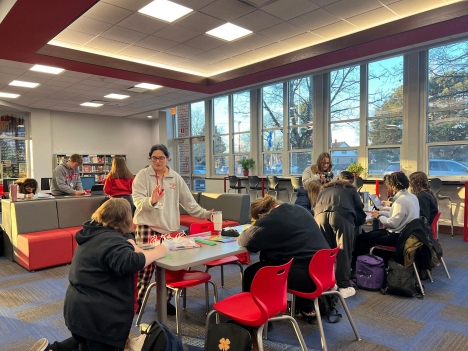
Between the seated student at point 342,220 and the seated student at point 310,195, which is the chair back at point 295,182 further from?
the seated student at point 342,220

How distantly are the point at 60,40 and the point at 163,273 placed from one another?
5.05 meters

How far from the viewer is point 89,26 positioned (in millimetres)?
5000

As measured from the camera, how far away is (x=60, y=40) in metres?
5.56

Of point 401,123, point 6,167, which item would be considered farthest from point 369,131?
point 6,167

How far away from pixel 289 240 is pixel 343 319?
3.70ft

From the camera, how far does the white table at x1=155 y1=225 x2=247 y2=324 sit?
196 cm

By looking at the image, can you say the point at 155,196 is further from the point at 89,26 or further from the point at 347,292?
the point at 89,26

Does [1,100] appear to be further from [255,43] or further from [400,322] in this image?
[400,322]

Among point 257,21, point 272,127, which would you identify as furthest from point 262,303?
point 272,127

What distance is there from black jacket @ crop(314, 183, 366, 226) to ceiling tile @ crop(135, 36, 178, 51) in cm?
383

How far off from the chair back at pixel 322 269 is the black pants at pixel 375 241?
1598mm

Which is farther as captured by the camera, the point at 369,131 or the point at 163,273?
Result: the point at 369,131

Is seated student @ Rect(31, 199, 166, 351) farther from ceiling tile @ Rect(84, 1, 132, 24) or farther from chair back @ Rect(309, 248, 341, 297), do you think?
ceiling tile @ Rect(84, 1, 132, 24)

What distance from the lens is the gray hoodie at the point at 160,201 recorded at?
266cm
